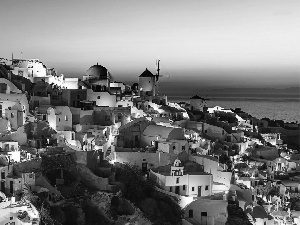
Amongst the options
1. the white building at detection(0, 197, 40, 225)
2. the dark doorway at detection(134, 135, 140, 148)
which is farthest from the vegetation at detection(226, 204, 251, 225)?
the white building at detection(0, 197, 40, 225)

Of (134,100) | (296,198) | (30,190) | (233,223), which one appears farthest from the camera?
(134,100)

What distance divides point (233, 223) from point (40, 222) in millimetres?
11743

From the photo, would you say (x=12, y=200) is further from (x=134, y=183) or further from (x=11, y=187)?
(x=134, y=183)

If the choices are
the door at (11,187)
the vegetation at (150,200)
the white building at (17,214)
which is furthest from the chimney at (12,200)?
the vegetation at (150,200)

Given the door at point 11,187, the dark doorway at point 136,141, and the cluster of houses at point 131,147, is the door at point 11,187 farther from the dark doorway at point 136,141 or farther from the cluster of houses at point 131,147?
the dark doorway at point 136,141

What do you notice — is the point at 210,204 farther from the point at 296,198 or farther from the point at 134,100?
the point at 134,100

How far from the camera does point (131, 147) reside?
99.8ft

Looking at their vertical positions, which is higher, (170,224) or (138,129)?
(138,129)

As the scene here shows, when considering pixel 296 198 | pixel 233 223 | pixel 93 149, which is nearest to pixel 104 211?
pixel 93 149

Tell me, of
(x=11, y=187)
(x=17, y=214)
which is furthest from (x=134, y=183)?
(x=17, y=214)

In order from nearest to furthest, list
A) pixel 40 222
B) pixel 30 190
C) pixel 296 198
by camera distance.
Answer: pixel 40 222, pixel 30 190, pixel 296 198

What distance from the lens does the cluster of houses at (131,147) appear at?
24272mm

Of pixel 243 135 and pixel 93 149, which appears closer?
pixel 93 149

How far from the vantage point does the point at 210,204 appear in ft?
84.7
